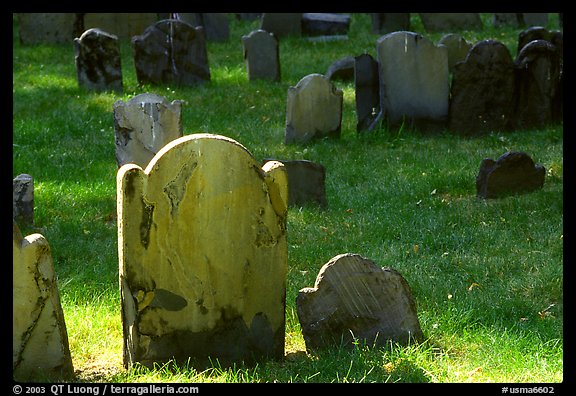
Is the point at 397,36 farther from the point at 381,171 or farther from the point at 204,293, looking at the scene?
the point at 204,293

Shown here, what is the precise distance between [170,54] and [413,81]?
371cm

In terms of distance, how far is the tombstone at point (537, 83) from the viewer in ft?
35.6

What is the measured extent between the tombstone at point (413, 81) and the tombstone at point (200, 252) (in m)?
5.92

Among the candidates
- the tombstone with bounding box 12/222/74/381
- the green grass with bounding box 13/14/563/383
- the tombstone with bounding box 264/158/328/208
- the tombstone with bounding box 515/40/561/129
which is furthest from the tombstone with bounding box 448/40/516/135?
the tombstone with bounding box 12/222/74/381

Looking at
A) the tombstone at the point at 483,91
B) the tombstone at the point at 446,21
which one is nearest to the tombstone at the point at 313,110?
the tombstone at the point at 483,91

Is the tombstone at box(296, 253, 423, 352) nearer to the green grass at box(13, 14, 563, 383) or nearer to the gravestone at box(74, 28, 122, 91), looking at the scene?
the green grass at box(13, 14, 563, 383)

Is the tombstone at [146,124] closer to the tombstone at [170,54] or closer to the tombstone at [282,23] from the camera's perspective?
the tombstone at [170,54]

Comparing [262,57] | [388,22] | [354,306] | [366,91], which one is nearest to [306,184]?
[366,91]

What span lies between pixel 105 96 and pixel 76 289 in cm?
649

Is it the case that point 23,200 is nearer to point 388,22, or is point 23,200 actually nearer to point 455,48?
point 455,48

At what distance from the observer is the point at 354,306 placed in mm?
5375

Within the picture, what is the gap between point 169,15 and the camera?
18.1 metres

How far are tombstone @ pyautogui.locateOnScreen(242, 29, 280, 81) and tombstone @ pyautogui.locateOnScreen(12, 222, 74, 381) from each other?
8851 millimetres

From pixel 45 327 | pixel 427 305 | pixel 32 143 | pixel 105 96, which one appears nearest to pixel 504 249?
pixel 427 305
